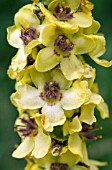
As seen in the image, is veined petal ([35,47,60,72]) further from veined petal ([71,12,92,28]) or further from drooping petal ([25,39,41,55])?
veined petal ([71,12,92,28])

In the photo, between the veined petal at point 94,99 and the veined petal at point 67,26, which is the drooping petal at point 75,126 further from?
the veined petal at point 67,26

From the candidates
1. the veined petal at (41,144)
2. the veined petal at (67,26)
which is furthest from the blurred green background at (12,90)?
the veined petal at (67,26)

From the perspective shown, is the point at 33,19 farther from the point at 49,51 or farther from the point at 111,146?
the point at 111,146

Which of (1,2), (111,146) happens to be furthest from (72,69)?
(1,2)

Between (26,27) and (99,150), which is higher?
(26,27)

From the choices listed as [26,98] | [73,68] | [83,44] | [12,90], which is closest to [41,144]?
[26,98]

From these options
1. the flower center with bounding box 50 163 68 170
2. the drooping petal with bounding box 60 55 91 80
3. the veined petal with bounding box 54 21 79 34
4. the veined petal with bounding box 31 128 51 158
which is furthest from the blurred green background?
the veined petal with bounding box 54 21 79 34
